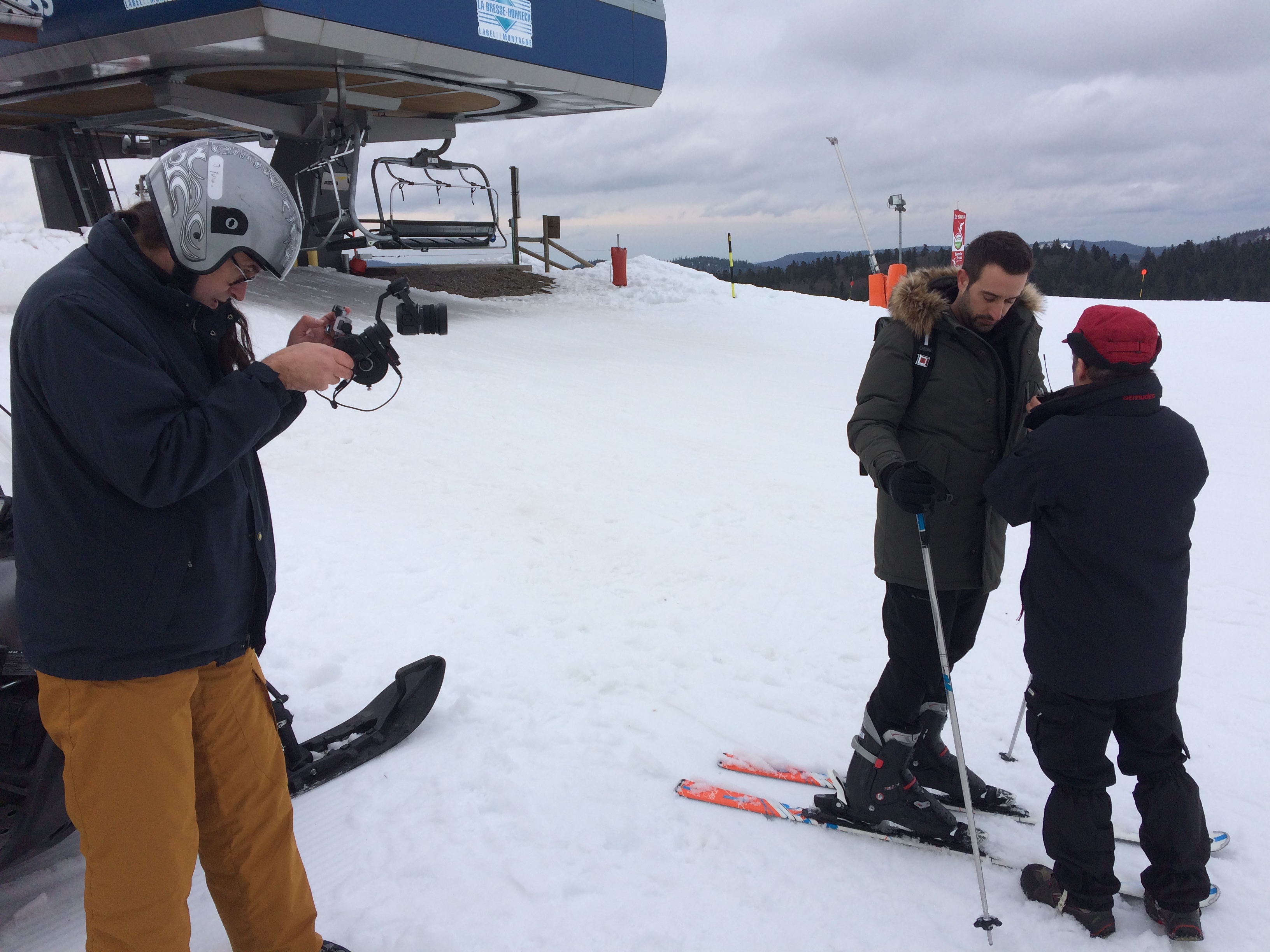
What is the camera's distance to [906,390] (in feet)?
9.02

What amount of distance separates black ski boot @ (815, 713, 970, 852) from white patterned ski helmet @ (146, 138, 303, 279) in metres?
2.42

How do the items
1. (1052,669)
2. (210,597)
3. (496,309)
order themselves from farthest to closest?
(496,309) < (1052,669) < (210,597)

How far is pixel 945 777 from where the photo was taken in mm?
3131

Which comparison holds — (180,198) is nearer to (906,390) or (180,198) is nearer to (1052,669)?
(906,390)

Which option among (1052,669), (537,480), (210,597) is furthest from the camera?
(537,480)

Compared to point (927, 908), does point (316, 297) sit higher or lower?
higher

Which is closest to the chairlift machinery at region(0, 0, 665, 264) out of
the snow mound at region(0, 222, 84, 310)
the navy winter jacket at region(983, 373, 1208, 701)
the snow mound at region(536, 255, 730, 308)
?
the snow mound at region(0, 222, 84, 310)

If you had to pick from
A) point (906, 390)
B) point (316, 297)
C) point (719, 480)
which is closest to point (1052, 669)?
point (906, 390)

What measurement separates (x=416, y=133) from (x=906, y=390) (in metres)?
15.3

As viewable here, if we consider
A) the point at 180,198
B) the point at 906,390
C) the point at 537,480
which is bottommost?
the point at 537,480

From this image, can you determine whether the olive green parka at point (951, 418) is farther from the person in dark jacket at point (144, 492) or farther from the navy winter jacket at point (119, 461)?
the navy winter jacket at point (119, 461)

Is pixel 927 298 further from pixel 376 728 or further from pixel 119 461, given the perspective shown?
pixel 376 728

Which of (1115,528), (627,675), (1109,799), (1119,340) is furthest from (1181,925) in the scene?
(627,675)

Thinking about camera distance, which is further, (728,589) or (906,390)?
(728,589)
